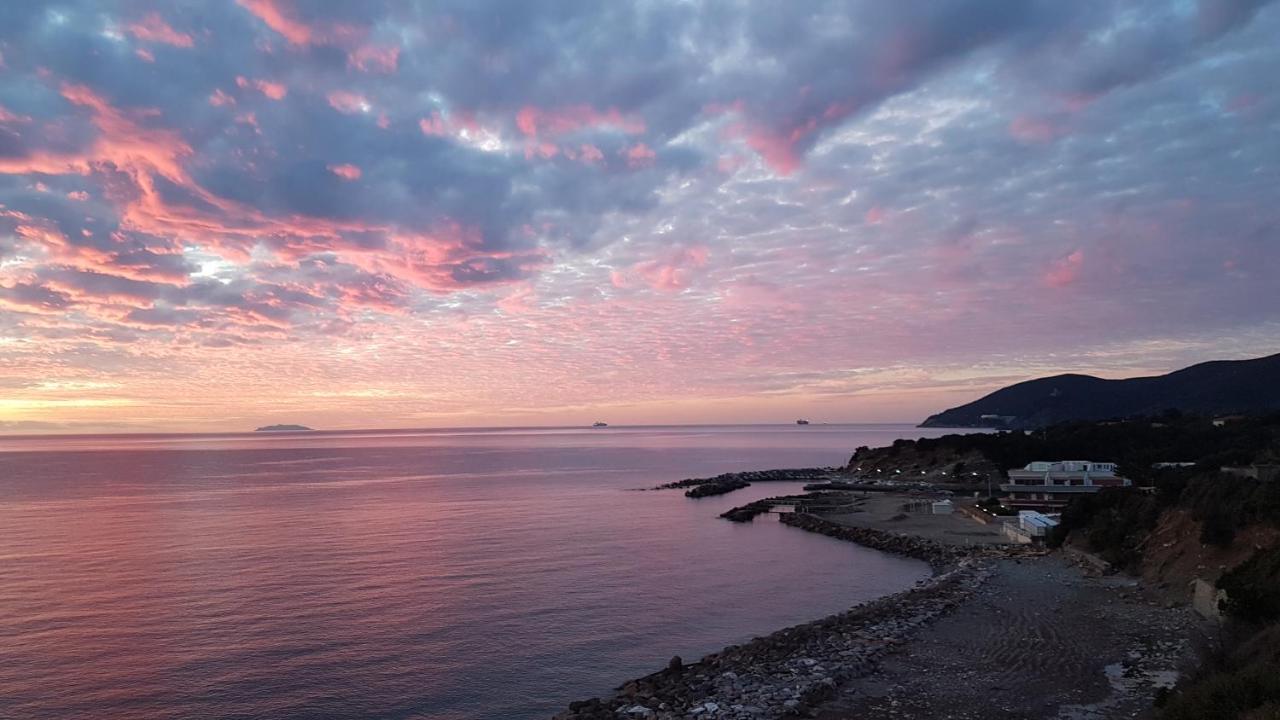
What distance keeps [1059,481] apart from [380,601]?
187 feet

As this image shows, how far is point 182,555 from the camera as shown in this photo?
1665 inches

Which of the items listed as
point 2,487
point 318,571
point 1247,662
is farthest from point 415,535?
point 2,487

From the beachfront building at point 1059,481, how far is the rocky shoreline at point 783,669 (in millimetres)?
35420

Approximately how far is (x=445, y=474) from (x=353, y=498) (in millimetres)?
35248

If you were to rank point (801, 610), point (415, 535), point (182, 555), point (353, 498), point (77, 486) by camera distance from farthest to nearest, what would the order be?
point (77, 486) → point (353, 498) → point (415, 535) → point (182, 555) → point (801, 610)

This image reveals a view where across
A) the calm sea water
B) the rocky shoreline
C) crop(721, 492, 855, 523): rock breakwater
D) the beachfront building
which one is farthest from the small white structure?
crop(721, 492, 855, 523): rock breakwater

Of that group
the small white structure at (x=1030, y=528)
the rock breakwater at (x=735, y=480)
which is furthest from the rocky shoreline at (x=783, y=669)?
the rock breakwater at (x=735, y=480)

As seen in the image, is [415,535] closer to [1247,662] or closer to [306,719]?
[306,719]

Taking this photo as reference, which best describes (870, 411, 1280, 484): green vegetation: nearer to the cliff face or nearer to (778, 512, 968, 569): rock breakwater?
(778, 512, 968, 569): rock breakwater

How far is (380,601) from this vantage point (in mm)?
31500

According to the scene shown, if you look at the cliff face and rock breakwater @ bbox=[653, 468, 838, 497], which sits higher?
the cliff face

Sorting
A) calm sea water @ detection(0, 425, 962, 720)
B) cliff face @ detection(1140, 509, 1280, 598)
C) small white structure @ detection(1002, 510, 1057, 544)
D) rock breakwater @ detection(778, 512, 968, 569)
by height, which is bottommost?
calm sea water @ detection(0, 425, 962, 720)

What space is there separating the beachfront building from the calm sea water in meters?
23.0

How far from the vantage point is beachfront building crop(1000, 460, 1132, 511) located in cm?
6027
